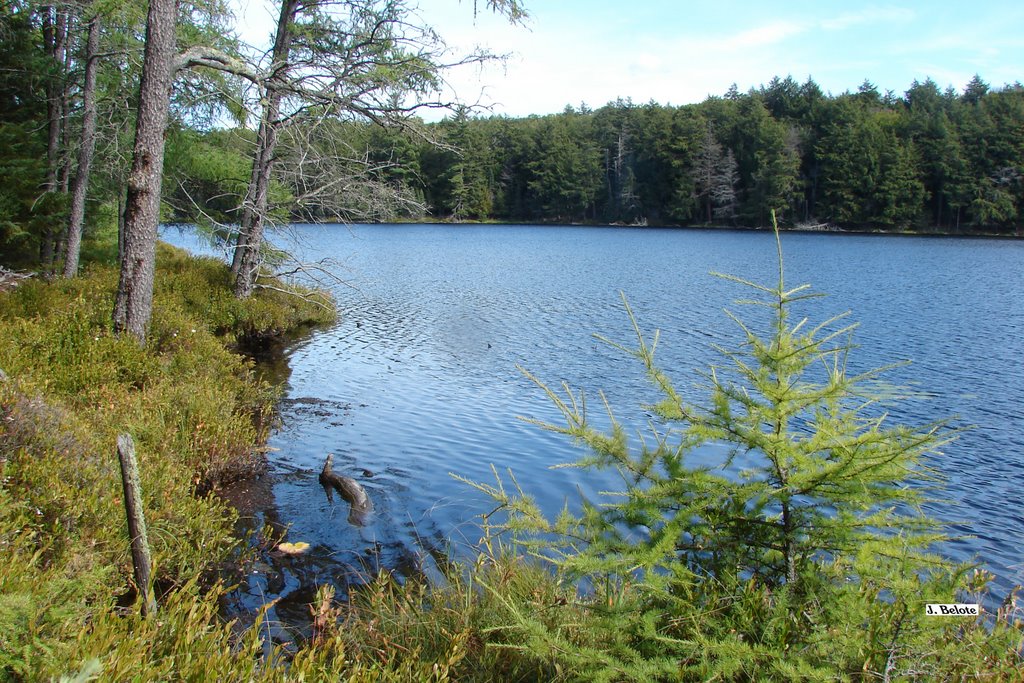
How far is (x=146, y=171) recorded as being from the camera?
31.8 feet

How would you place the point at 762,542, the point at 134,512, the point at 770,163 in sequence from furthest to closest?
the point at 770,163 < the point at 134,512 < the point at 762,542

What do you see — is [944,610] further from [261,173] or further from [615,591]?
[261,173]

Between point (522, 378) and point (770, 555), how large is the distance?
39.7 ft

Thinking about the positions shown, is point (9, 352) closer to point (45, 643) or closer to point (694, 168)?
point (45, 643)

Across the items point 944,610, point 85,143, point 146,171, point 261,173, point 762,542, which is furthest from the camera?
point 261,173

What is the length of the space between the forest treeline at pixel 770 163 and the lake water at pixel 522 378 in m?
30.1

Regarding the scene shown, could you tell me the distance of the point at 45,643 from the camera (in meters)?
3.18

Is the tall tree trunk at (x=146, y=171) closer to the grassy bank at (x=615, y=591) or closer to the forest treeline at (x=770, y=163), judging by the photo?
the grassy bank at (x=615, y=591)

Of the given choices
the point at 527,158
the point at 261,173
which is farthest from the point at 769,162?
the point at 261,173

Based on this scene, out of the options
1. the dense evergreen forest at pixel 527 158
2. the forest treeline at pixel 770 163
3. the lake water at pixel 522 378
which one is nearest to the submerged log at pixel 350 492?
the lake water at pixel 522 378

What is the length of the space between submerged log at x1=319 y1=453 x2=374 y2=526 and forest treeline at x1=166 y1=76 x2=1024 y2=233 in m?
48.6

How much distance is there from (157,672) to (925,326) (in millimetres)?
24761

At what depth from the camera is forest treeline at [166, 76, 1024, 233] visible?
7062cm

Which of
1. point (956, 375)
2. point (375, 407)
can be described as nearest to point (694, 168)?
point (956, 375)
